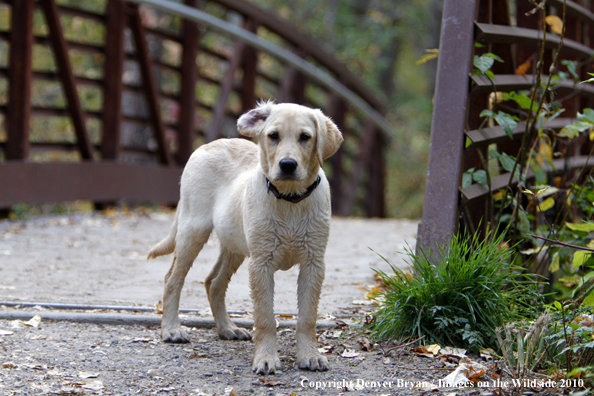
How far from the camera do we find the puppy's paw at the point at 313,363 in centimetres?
320

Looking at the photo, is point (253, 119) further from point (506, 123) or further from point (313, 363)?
point (506, 123)

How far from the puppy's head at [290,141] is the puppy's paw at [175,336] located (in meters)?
1.01

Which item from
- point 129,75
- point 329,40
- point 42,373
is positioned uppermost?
point 329,40

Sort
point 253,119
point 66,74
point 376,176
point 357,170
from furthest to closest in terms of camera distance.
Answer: point 376,176
point 357,170
point 66,74
point 253,119

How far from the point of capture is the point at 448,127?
3.98m

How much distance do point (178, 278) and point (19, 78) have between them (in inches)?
172

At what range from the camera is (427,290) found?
3.47 metres

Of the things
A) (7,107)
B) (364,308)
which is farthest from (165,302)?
(7,107)

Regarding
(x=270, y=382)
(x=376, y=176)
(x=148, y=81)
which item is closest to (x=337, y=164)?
(x=376, y=176)

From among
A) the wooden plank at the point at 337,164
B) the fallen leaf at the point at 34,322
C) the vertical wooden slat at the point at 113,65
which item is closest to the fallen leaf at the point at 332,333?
the fallen leaf at the point at 34,322

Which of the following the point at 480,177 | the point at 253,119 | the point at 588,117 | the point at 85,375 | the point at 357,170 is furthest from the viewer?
the point at 357,170

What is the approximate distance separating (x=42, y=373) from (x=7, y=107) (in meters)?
4.91

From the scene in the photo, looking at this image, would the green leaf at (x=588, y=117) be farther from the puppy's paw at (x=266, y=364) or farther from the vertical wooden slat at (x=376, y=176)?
the vertical wooden slat at (x=376, y=176)

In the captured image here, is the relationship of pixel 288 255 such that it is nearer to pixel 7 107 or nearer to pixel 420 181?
pixel 7 107
